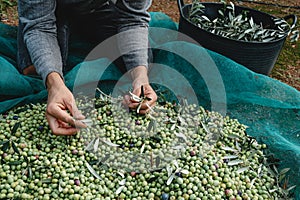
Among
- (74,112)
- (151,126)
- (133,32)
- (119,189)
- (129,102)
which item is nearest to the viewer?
(119,189)

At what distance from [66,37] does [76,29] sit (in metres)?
0.30

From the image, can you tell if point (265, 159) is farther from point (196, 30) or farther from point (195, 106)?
point (196, 30)

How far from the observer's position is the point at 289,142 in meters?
2.04

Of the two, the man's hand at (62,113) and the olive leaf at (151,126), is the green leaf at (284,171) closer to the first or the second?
the olive leaf at (151,126)

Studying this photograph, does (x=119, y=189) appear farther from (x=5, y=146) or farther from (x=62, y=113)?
(x=5, y=146)

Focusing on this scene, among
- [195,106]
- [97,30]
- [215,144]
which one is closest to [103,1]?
[97,30]

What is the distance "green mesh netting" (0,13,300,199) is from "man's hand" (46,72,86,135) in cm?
40

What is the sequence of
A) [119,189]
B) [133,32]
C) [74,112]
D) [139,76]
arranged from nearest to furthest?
1. [119,189]
2. [74,112]
3. [139,76]
4. [133,32]

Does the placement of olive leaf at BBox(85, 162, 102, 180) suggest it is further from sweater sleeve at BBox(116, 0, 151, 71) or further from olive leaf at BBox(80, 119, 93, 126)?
sweater sleeve at BBox(116, 0, 151, 71)

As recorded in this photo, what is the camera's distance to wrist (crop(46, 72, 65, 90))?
1876 millimetres

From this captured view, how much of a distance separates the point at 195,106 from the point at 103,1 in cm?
89

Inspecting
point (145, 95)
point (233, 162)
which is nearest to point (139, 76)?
point (145, 95)

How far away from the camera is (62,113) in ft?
5.61

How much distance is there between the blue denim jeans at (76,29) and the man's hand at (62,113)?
0.19 metres
